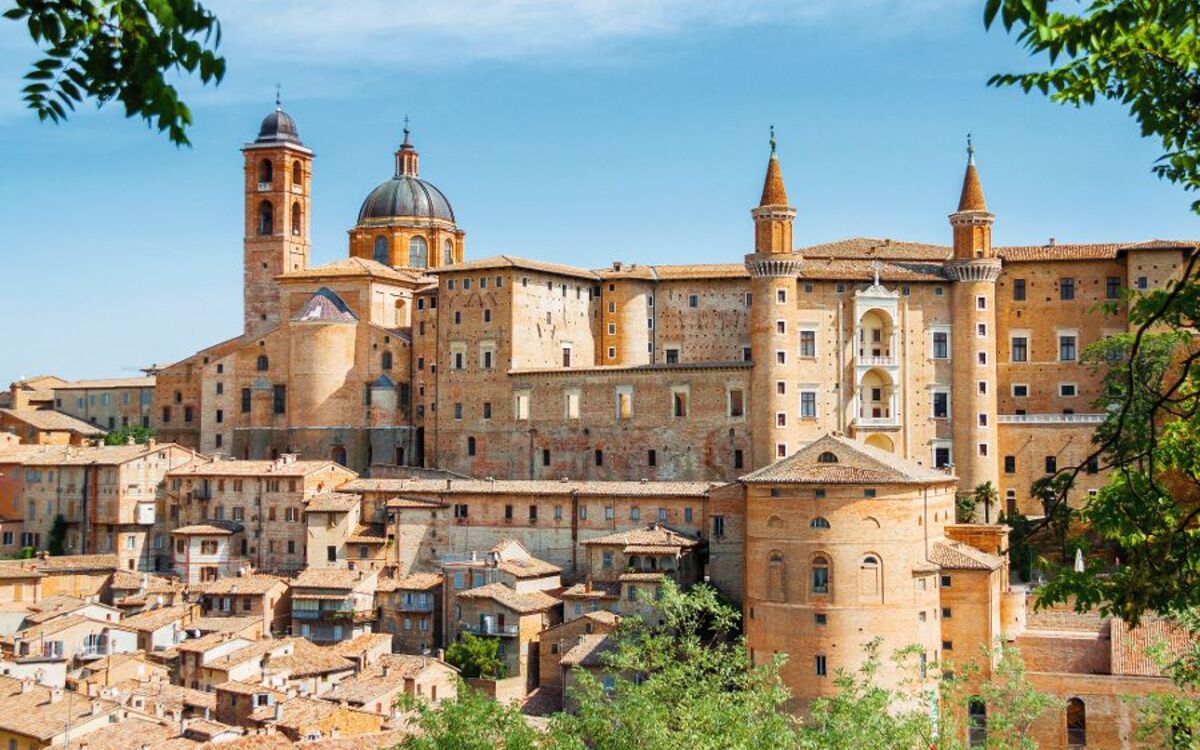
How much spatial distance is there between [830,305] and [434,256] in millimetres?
25807

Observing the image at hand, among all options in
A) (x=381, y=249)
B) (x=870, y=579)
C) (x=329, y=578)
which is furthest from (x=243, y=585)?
(x=381, y=249)

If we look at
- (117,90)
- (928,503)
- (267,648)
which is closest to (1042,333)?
(928,503)

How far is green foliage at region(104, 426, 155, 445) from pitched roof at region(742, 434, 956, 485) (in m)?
32.9

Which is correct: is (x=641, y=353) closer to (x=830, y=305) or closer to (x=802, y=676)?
(x=830, y=305)

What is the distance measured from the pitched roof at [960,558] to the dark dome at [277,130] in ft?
127

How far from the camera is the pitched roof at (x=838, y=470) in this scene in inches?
1563

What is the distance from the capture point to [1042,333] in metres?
53.4

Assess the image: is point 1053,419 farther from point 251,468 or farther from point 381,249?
point 381,249

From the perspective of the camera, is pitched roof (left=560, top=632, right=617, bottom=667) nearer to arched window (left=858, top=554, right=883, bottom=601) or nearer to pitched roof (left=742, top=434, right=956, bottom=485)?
pitched roof (left=742, top=434, right=956, bottom=485)

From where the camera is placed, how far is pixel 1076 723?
3700cm

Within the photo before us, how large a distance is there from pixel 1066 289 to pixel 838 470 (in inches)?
721

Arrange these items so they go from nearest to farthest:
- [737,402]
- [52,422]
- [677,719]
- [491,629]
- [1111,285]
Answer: [677,719], [491,629], [737,402], [1111,285], [52,422]

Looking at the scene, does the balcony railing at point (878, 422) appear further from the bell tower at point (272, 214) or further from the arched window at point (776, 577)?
the bell tower at point (272, 214)

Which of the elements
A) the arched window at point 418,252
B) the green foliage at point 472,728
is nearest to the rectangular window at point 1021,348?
the arched window at point 418,252
